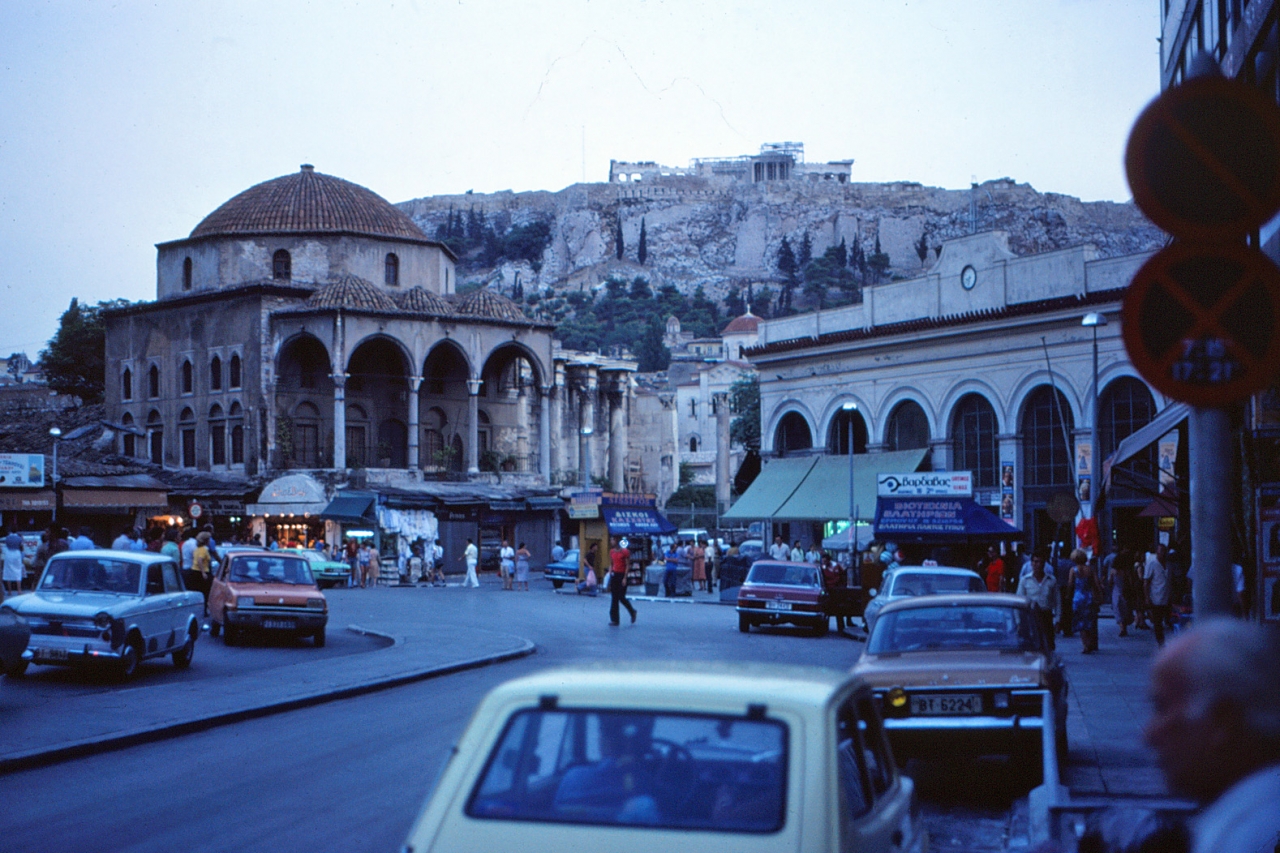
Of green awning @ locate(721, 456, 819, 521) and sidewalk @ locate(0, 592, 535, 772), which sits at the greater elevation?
green awning @ locate(721, 456, 819, 521)

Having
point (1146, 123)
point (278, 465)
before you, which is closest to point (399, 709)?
point (1146, 123)

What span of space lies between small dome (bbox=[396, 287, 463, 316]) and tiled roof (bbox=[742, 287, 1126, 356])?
1620 cm

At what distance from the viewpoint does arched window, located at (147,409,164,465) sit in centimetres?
6494

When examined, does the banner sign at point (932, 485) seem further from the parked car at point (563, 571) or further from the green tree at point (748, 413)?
the green tree at point (748, 413)

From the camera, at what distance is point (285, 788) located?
995cm

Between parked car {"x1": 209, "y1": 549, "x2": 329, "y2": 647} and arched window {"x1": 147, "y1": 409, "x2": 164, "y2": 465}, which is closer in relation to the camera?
parked car {"x1": 209, "y1": 549, "x2": 329, "y2": 647}

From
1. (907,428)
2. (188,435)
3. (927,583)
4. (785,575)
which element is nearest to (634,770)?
(927,583)

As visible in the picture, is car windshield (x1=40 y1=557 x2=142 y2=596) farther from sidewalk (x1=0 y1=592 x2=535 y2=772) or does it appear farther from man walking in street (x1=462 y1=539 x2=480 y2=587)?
man walking in street (x1=462 y1=539 x2=480 y2=587)

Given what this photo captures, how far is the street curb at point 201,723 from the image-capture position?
11.1 metres

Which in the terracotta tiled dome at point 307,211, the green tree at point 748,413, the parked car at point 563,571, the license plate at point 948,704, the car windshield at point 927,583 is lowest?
the parked car at point 563,571

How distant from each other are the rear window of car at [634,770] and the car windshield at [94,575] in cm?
1447

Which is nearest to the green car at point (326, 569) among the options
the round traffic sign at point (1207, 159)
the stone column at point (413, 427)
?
the stone column at point (413, 427)

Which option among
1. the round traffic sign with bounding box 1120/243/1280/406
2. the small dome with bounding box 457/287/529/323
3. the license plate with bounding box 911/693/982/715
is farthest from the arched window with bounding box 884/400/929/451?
the round traffic sign with bounding box 1120/243/1280/406

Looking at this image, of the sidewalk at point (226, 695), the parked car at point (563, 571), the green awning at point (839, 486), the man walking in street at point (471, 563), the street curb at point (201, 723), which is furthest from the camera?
the man walking in street at point (471, 563)
